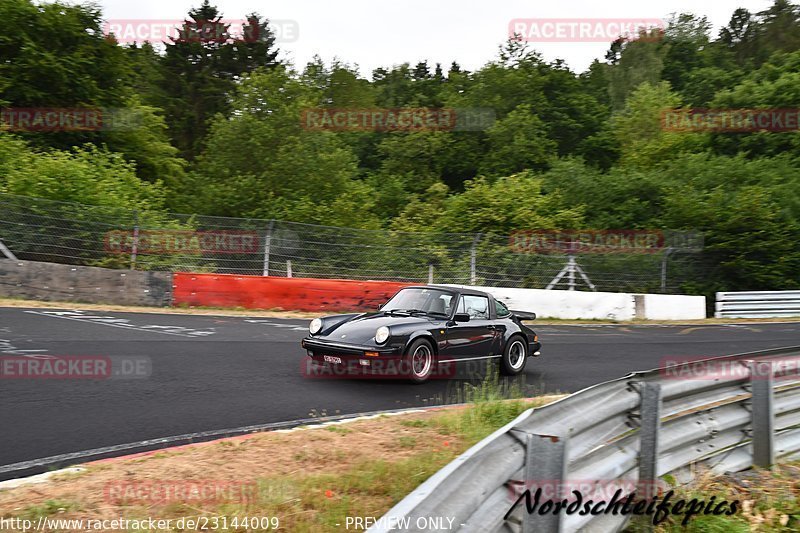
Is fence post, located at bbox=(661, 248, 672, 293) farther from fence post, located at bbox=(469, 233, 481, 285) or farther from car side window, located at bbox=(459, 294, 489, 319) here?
car side window, located at bbox=(459, 294, 489, 319)

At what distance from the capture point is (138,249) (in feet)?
55.8

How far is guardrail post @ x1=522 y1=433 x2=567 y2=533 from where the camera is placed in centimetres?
308

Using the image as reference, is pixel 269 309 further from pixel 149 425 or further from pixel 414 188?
pixel 414 188

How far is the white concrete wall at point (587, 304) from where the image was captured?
773 inches

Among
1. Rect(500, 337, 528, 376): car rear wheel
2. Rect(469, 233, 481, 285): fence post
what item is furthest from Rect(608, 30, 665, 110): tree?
Rect(500, 337, 528, 376): car rear wheel

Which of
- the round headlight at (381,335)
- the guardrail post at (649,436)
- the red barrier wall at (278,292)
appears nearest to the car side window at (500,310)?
the round headlight at (381,335)

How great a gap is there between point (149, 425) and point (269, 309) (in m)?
10.9

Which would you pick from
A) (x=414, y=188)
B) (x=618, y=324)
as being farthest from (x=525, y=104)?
(x=618, y=324)

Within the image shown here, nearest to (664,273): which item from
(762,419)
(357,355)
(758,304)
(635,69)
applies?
(758,304)

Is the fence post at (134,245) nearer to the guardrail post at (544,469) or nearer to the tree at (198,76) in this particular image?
the guardrail post at (544,469)

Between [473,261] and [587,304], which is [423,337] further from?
[587,304]

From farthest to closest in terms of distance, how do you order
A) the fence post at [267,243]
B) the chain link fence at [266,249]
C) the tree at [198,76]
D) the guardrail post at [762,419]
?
the tree at [198,76], the fence post at [267,243], the chain link fence at [266,249], the guardrail post at [762,419]

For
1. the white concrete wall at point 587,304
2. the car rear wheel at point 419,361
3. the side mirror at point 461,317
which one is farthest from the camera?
the white concrete wall at point 587,304

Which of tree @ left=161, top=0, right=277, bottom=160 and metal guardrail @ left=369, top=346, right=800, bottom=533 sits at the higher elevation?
tree @ left=161, top=0, right=277, bottom=160
